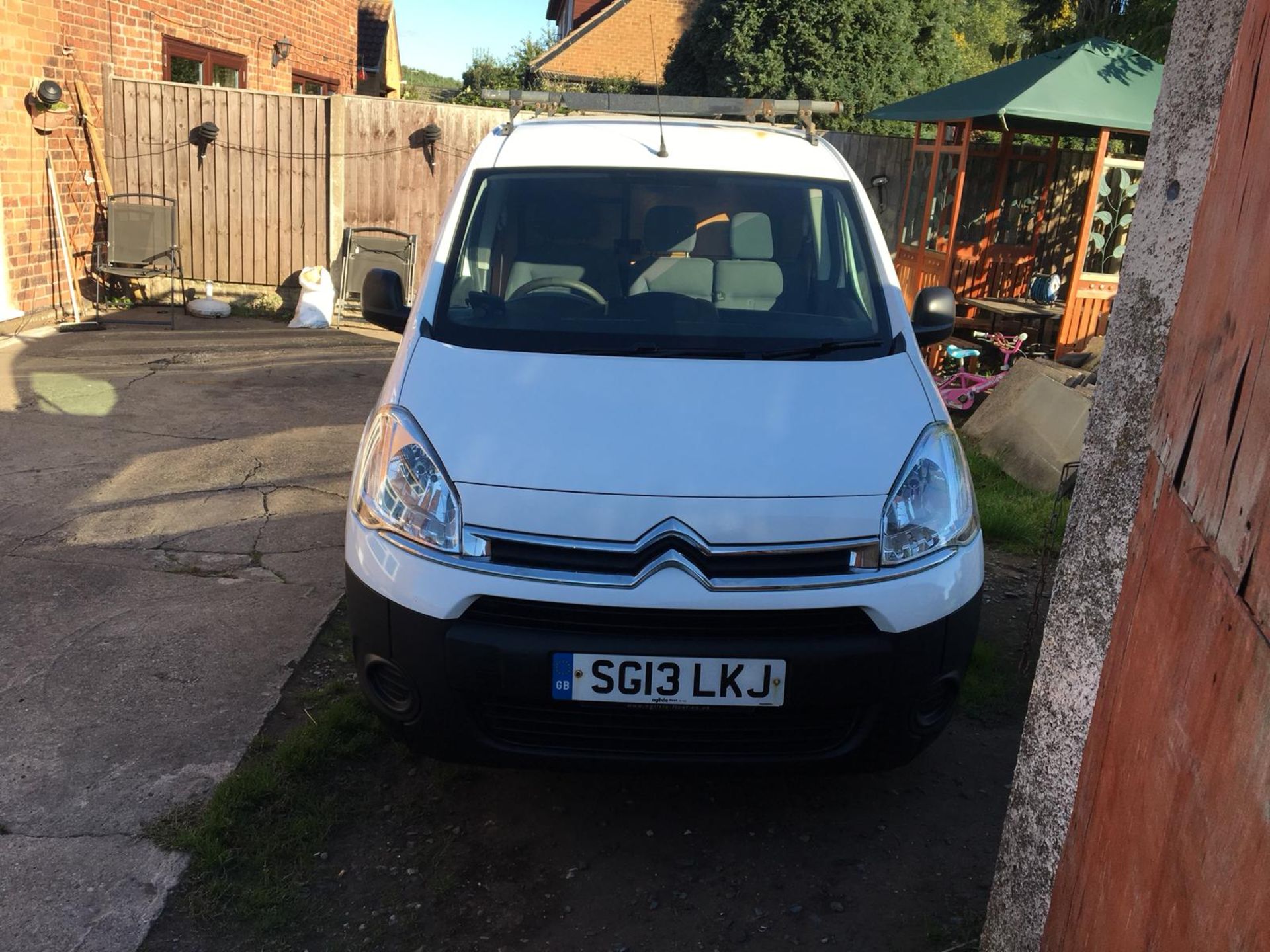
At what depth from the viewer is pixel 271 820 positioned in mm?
3023

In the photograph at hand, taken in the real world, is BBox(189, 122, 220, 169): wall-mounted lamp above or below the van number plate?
above

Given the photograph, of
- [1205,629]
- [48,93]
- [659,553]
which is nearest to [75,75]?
[48,93]

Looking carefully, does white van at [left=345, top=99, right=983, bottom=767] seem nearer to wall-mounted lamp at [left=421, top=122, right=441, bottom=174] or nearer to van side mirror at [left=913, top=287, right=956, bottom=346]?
van side mirror at [left=913, top=287, right=956, bottom=346]

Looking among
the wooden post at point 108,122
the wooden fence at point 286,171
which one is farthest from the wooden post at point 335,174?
the wooden post at point 108,122

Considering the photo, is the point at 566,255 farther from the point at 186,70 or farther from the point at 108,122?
the point at 186,70

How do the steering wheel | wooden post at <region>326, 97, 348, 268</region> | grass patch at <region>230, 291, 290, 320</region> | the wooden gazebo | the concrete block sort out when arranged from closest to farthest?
the steering wheel
the concrete block
the wooden gazebo
wooden post at <region>326, 97, 348, 268</region>
grass patch at <region>230, 291, 290, 320</region>

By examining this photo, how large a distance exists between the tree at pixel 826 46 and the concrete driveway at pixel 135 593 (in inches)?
527

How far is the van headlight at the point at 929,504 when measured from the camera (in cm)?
282

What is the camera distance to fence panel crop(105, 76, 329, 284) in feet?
36.4

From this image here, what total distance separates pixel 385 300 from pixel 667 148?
1237mm

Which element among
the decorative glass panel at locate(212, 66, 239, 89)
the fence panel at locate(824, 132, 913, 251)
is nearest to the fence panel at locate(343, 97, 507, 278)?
the decorative glass panel at locate(212, 66, 239, 89)

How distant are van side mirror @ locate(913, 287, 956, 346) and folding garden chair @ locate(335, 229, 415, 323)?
7974mm

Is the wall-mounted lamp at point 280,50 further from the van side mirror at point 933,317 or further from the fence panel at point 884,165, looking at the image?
the van side mirror at point 933,317

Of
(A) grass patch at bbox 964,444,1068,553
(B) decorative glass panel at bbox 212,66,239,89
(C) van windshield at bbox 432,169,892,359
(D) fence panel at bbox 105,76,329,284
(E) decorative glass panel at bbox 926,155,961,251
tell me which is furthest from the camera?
(B) decorative glass panel at bbox 212,66,239,89
